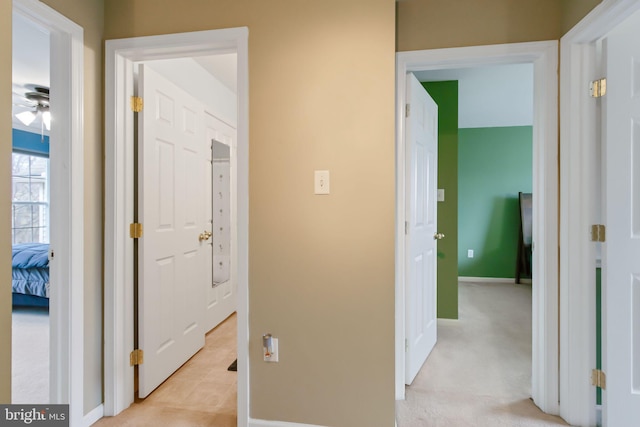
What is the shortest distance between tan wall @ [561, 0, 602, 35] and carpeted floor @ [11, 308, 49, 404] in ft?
12.1

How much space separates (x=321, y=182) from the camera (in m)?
1.71

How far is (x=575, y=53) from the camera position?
1.79m

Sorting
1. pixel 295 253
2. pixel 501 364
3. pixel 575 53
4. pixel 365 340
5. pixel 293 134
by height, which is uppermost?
pixel 575 53

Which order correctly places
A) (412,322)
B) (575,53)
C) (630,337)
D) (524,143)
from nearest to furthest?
1. (630,337)
2. (575,53)
3. (412,322)
4. (524,143)

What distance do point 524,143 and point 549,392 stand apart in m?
4.62

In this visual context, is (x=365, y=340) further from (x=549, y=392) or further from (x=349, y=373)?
(x=549, y=392)

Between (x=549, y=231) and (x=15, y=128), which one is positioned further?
(x=15, y=128)

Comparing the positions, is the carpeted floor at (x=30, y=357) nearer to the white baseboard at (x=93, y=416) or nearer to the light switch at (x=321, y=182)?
the white baseboard at (x=93, y=416)

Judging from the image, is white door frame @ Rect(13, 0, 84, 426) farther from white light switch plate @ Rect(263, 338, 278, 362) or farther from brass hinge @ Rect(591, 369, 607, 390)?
brass hinge @ Rect(591, 369, 607, 390)

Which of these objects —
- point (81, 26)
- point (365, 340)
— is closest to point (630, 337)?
point (365, 340)

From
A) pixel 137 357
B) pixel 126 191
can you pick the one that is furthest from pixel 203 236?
pixel 137 357

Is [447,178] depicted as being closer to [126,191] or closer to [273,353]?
[273,353]

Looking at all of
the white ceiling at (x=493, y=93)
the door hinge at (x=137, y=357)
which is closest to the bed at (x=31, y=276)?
the door hinge at (x=137, y=357)

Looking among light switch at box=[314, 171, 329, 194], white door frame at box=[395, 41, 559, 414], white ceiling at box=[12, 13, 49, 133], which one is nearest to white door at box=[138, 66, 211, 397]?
white ceiling at box=[12, 13, 49, 133]
